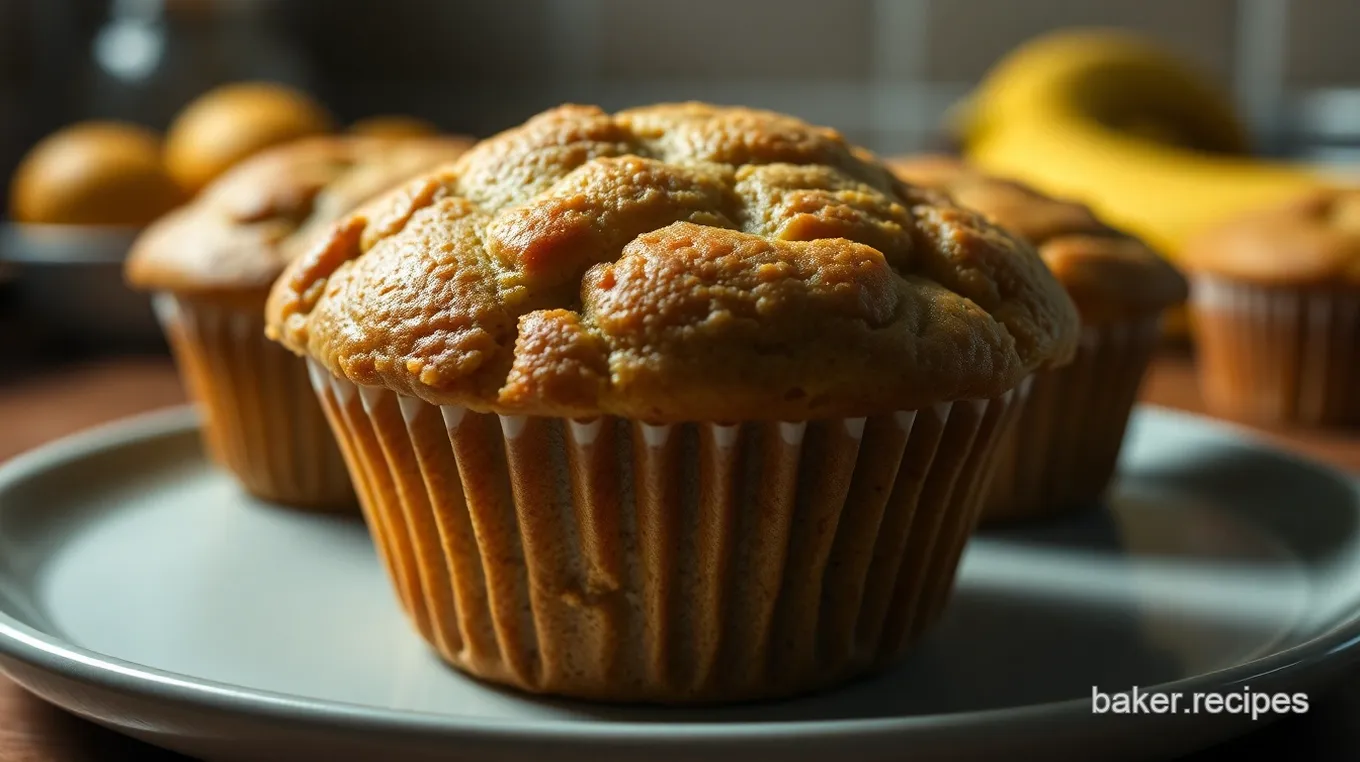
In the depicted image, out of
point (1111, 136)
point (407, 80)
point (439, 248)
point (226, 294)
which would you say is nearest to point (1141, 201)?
point (1111, 136)

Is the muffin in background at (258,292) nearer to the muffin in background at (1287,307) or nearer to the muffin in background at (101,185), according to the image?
the muffin in background at (101,185)

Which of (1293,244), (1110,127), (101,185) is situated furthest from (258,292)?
(1110,127)

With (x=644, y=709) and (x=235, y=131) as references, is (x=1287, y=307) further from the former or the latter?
(x=235, y=131)

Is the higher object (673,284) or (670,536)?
(673,284)

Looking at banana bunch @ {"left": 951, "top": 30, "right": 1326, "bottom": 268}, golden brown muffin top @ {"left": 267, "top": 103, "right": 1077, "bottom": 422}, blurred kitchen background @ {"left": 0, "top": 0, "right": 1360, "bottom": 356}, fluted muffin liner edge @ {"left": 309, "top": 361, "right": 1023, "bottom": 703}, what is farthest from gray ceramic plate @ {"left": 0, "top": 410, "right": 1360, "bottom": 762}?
blurred kitchen background @ {"left": 0, "top": 0, "right": 1360, "bottom": 356}

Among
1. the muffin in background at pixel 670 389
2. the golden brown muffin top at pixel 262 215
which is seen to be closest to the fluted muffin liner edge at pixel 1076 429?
the muffin in background at pixel 670 389

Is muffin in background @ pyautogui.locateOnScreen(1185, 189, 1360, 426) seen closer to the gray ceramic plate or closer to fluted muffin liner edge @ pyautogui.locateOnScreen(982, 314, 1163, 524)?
the gray ceramic plate
